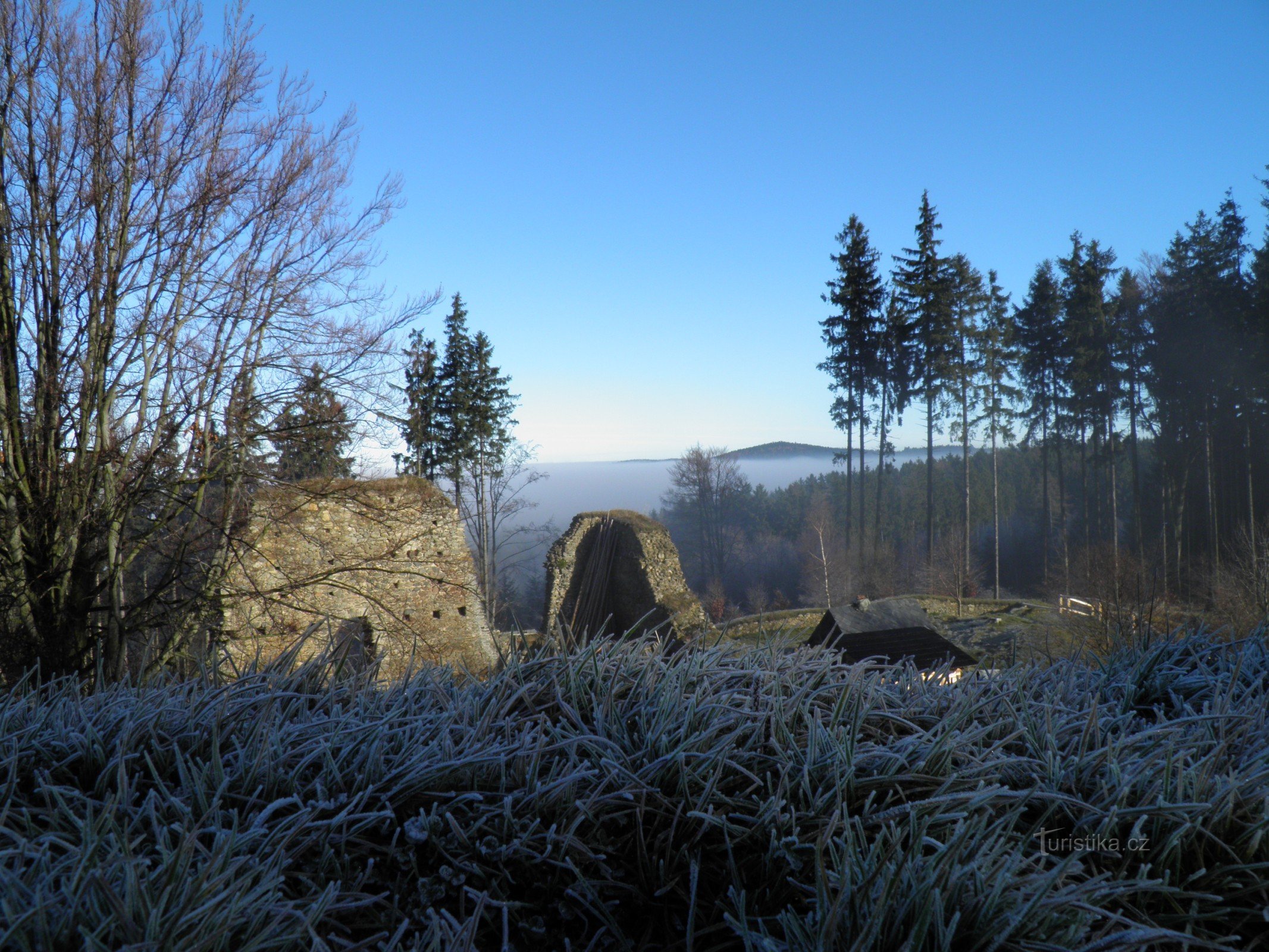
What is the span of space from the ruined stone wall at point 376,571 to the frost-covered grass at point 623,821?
20.2ft

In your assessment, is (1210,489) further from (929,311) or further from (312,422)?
(312,422)

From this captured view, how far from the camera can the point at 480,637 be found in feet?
41.7

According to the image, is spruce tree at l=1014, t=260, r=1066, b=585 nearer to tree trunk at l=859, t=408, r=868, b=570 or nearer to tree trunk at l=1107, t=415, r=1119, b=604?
tree trunk at l=1107, t=415, r=1119, b=604

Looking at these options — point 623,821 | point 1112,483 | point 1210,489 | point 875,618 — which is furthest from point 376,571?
point 1112,483

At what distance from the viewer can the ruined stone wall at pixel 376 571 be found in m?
8.69

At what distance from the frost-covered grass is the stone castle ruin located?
536 inches

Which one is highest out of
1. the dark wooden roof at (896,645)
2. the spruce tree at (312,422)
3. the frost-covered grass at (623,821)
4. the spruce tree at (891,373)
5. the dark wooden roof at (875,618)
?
the spruce tree at (891,373)

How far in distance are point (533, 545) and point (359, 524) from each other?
12198mm

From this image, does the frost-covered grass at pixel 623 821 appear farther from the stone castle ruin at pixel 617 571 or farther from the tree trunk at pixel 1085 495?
the tree trunk at pixel 1085 495

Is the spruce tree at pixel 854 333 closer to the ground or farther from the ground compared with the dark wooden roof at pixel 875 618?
farther from the ground

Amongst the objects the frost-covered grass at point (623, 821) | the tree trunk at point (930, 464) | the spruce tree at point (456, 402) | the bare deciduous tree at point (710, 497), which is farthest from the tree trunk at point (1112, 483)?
the frost-covered grass at point (623, 821)

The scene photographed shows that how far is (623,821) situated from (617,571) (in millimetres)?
15134

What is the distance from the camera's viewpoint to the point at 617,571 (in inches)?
653

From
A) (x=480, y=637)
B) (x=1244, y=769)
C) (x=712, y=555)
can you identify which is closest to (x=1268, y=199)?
(x=712, y=555)
